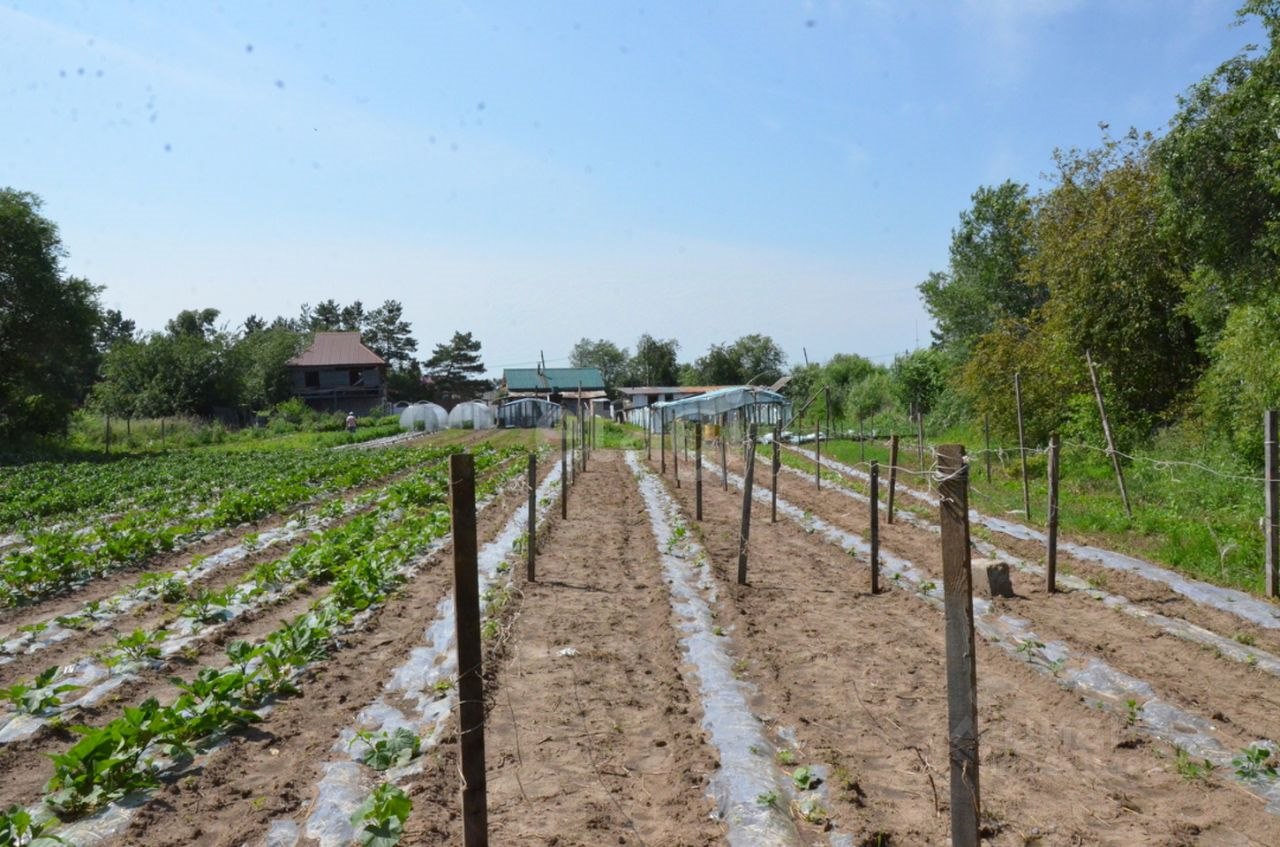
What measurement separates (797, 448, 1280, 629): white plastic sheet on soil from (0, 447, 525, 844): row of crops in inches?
322

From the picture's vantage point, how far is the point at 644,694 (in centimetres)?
676

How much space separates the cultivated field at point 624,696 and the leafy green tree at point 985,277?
27883mm

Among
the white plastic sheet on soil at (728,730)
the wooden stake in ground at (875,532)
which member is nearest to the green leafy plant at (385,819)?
the white plastic sheet on soil at (728,730)

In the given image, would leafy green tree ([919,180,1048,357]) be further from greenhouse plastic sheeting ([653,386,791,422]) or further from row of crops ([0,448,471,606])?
row of crops ([0,448,471,606])

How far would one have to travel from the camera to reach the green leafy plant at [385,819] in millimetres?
4086

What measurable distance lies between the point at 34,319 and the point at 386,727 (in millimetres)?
37730

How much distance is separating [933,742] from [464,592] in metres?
3.26

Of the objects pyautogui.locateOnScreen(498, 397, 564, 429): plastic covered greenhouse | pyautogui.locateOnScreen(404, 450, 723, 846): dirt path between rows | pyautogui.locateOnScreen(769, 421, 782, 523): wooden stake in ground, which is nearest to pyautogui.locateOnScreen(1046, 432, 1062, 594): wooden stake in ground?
pyautogui.locateOnScreen(769, 421, 782, 523): wooden stake in ground

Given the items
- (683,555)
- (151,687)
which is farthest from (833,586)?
(151,687)

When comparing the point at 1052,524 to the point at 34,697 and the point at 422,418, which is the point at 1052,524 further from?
the point at 422,418

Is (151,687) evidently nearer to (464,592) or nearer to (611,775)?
(611,775)

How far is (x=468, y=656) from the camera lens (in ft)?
13.5

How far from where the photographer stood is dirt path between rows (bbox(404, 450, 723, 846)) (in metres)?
4.69

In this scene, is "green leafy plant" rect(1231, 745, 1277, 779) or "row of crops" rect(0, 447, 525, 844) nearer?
"row of crops" rect(0, 447, 525, 844)
